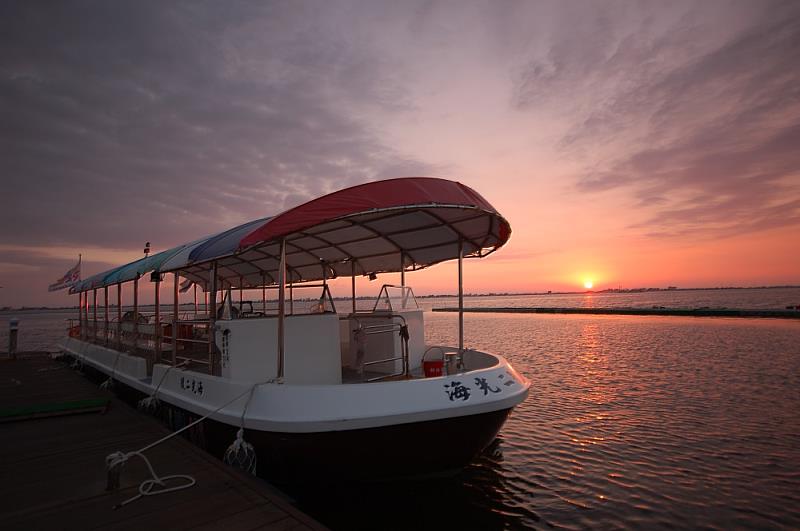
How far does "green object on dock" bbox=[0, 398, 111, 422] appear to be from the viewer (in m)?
9.27

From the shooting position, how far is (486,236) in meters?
8.23

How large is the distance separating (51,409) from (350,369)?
675cm

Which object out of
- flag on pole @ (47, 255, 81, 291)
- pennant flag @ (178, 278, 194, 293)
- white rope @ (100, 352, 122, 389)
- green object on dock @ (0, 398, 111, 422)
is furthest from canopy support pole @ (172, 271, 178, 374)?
flag on pole @ (47, 255, 81, 291)

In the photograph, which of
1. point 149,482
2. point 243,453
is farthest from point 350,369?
point 149,482

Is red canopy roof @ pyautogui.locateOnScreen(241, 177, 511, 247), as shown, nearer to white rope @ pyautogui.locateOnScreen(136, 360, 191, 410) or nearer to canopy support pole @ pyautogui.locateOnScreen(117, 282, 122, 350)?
white rope @ pyautogui.locateOnScreen(136, 360, 191, 410)

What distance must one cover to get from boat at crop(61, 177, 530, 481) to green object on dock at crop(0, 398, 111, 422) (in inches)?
40.2

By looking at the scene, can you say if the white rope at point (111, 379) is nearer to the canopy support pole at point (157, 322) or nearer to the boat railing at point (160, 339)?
the boat railing at point (160, 339)

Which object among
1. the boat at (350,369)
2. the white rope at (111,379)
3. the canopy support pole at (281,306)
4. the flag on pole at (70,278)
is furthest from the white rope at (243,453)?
the flag on pole at (70,278)

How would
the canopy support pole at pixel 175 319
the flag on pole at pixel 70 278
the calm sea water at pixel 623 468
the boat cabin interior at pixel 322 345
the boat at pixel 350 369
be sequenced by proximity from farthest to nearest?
the flag on pole at pixel 70 278 < the canopy support pole at pixel 175 319 < the boat cabin interior at pixel 322 345 < the calm sea water at pixel 623 468 < the boat at pixel 350 369

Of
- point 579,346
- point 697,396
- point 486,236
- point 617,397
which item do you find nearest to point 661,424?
point 617,397

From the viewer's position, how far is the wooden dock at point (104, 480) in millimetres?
4630

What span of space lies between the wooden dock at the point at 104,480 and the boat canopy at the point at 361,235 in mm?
3156

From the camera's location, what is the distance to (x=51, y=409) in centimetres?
959

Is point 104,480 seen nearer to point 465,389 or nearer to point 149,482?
point 149,482
